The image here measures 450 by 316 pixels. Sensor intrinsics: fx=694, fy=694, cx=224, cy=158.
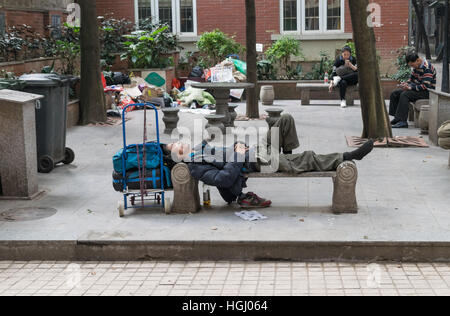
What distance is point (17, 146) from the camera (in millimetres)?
8609

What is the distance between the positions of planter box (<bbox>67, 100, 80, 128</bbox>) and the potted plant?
477 centimetres

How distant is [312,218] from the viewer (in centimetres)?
748

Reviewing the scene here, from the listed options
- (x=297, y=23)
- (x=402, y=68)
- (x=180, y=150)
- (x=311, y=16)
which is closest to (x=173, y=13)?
A: (x=297, y=23)

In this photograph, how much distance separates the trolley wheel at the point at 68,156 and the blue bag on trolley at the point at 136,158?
11.0 feet

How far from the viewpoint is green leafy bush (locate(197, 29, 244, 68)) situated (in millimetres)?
21219

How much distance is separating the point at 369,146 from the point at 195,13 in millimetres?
17014

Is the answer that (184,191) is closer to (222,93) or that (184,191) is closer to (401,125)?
(222,93)

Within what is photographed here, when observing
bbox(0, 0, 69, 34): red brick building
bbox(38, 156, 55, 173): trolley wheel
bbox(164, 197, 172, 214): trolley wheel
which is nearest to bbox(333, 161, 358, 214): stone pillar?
bbox(164, 197, 172, 214): trolley wheel

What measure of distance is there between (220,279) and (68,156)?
546cm

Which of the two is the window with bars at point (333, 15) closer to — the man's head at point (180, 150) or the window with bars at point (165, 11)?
the window with bars at point (165, 11)

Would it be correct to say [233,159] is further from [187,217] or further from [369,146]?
[369,146]

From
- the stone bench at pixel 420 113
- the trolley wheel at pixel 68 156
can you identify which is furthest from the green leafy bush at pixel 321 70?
the trolley wheel at pixel 68 156

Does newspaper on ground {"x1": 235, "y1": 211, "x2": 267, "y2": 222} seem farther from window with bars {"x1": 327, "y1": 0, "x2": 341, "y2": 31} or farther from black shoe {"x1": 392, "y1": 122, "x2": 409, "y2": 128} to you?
window with bars {"x1": 327, "y1": 0, "x2": 341, "y2": 31}
